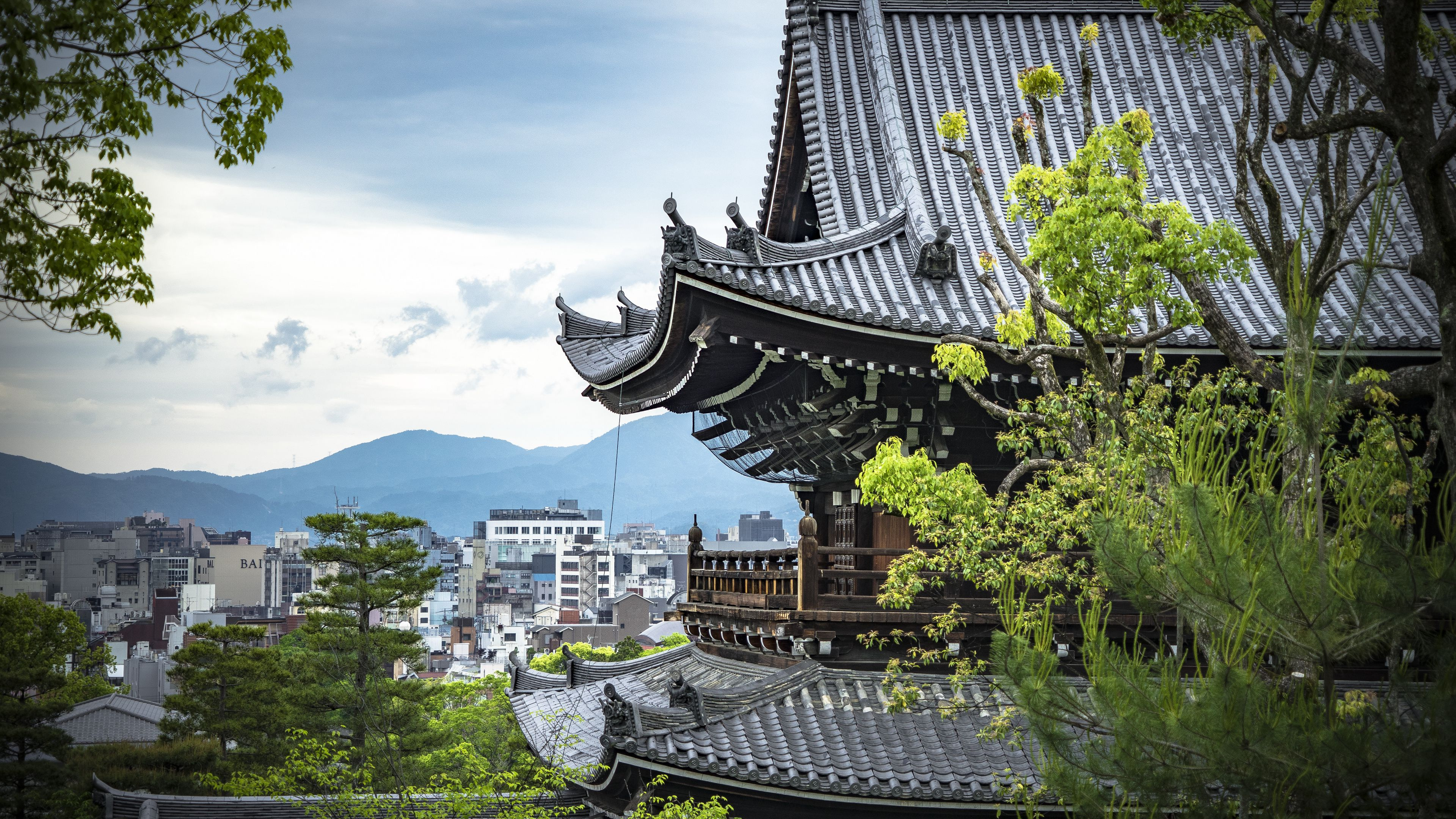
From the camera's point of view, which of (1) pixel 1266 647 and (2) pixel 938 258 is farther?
(2) pixel 938 258

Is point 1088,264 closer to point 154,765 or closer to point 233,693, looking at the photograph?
point 233,693

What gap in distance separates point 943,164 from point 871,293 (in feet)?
10.4

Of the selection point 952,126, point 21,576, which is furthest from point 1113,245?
point 21,576

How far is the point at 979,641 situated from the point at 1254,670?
15.7ft

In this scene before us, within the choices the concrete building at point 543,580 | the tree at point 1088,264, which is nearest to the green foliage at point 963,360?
the tree at point 1088,264

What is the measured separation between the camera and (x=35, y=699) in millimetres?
26156

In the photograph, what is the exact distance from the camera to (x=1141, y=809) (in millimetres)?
5215

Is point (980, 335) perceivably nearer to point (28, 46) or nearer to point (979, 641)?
point (979, 641)

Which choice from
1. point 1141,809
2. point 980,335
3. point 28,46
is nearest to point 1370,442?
point 1141,809

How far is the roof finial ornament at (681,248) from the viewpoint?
8914mm

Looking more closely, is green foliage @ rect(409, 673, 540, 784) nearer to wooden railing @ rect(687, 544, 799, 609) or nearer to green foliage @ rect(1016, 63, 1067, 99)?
wooden railing @ rect(687, 544, 799, 609)

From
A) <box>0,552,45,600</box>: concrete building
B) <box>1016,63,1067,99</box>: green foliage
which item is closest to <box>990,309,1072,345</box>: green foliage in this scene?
<box>1016,63,1067,99</box>: green foliage

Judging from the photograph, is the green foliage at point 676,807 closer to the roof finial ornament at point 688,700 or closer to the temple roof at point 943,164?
the roof finial ornament at point 688,700

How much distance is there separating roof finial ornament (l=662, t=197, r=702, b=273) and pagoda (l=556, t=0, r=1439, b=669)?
0.02m
